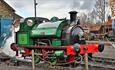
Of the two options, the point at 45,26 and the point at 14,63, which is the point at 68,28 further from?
the point at 14,63

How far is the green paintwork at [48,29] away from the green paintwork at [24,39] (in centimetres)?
34

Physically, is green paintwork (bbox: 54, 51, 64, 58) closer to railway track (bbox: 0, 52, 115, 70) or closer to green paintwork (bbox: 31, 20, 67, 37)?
railway track (bbox: 0, 52, 115, 70)

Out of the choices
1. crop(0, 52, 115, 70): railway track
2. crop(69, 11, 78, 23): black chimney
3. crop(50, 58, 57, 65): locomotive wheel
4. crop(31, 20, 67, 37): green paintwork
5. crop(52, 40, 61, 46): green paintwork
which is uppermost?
crop(69, 11, 78, 23): black chimney

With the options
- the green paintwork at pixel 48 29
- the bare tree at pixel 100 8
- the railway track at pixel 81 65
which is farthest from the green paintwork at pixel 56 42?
the bare tree at pixel 100 8

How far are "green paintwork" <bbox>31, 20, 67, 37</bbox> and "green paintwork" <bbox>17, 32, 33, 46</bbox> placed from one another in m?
0.34

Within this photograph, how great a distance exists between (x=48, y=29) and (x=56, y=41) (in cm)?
74

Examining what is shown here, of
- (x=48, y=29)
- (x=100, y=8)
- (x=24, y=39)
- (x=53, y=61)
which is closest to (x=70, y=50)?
(x=53, y=61)

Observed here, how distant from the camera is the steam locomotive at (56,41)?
1658 cm

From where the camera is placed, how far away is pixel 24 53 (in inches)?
736

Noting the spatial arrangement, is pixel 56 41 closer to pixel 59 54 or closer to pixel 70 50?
pixel 59 54

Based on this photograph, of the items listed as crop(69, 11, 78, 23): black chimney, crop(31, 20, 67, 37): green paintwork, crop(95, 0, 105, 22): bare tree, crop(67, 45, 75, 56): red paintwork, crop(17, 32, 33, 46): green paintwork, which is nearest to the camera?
crop(67, 45, 75, 56): red paintwork

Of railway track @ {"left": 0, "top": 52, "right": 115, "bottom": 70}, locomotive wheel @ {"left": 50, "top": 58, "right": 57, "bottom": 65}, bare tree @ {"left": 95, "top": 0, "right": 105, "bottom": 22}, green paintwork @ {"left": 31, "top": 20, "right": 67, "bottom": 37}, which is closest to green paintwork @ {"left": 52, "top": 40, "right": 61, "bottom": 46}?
green paintwork @ {"left": 31, "top": 20, "right": 67, "bottom": 37}

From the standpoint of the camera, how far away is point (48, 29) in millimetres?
17594

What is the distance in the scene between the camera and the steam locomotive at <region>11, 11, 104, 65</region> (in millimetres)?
16578
